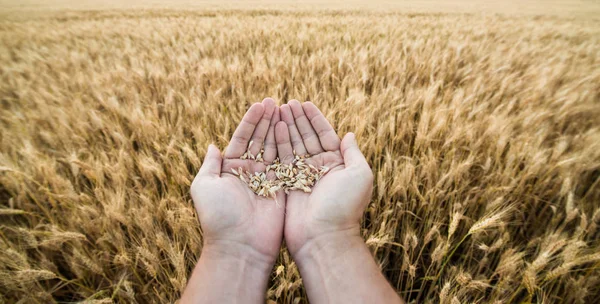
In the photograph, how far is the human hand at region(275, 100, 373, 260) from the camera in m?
1.20

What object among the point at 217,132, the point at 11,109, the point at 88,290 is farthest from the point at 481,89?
the point at 11,109

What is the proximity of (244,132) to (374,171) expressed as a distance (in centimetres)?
81

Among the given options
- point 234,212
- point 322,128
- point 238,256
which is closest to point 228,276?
point 238,256

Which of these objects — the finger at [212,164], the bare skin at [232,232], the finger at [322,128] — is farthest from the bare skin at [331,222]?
the finger at [212,164]

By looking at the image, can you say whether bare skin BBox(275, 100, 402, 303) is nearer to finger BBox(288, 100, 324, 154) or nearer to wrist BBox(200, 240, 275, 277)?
finger BBox(288, 100, 324, 154)

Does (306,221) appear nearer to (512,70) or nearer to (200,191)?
(200,191)

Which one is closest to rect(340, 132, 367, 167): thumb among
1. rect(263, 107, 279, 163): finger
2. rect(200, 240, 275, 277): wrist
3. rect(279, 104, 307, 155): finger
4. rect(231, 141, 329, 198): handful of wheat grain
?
rect(231, 141, 329, 198): handful of wheat grain

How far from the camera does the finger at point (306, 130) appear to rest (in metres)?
1.65

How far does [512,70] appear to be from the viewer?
3035 millimetres

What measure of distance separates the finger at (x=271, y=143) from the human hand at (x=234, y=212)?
0.17 m

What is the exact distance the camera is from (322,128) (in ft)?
5.24

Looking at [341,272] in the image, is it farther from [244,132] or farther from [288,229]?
[244,132]

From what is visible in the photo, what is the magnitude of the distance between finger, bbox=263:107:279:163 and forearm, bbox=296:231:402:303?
646mm

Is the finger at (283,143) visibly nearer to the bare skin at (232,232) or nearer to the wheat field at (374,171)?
the bare skin at (232,232)
